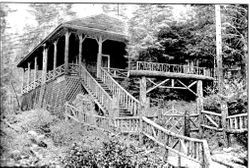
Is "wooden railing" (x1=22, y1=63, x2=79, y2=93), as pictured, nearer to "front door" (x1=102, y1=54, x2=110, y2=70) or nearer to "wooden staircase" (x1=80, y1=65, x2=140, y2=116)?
"wooden staircase" (x1=80, y1=65, x2=140, y2=116)

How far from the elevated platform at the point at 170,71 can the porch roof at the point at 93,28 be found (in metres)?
1.10

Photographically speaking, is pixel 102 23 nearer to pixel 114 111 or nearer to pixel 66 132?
pixel 114 111

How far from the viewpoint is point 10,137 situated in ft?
18.0

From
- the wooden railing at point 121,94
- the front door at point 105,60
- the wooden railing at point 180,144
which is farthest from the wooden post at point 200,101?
the front door at point 105,60

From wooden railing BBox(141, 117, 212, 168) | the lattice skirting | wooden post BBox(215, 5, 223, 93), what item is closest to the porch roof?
the lattice skirting

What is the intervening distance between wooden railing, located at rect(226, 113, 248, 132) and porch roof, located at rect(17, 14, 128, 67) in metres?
3.64

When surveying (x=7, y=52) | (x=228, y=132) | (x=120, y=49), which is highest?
(x=120, y=49)

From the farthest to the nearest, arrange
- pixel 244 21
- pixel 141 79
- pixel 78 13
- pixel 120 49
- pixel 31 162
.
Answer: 1. pixel 120 49
2. pixel 141 79
3. pixel 244 21
4. pixel 78 13
5. pixel 31 162

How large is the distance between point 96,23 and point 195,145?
14.4ft

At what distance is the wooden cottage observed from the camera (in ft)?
23.1

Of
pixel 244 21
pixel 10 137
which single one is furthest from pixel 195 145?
pixel 10 137

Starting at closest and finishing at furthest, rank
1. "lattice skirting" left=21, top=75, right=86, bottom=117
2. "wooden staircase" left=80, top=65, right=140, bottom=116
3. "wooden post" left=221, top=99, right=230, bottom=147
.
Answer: "lattice skirting" left=21, top=75, right=86, bottom=117, "wooden post" left=221, top=99, right=230, bottom=147, "wooden staircase" left=80, top=65, right=140, bottom=116

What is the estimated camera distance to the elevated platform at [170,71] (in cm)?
770

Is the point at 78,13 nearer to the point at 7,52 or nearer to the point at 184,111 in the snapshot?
the point at 7,52
